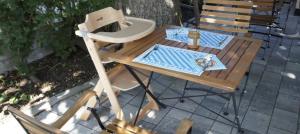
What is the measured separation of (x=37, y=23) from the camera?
336 cm

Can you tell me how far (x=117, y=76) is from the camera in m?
2.72

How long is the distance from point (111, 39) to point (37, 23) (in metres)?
1.59

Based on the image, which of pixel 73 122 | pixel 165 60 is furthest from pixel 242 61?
pixel 73 122

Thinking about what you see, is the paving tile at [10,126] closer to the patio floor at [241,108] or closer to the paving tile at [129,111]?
the patio floor at [241,108]

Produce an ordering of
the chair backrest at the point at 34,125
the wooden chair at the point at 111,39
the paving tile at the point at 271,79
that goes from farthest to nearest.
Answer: the paving tile at the point at 271,79 < the wooden chair at the point at 111,39 < the chair backrest at the point at 34,125

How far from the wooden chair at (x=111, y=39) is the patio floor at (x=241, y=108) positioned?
20 cm

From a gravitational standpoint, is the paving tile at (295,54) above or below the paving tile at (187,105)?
above

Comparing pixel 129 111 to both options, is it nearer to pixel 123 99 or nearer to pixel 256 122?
pixel 123 99

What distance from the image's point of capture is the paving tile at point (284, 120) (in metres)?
2.68

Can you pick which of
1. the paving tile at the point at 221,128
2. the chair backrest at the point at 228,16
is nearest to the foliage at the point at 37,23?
the chair backrest at the point at 228,16

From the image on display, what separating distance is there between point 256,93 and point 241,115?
0.50 meters

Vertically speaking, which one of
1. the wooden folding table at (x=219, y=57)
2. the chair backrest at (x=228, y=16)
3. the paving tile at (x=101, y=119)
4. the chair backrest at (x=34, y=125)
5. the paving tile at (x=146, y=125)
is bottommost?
the paving tile at (x=146, y=125)

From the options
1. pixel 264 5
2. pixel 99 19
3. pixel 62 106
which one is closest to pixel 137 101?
pixel 62 106

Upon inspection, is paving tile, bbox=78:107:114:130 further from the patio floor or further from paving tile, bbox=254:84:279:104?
paving tile, bbox=254:84:279:104
